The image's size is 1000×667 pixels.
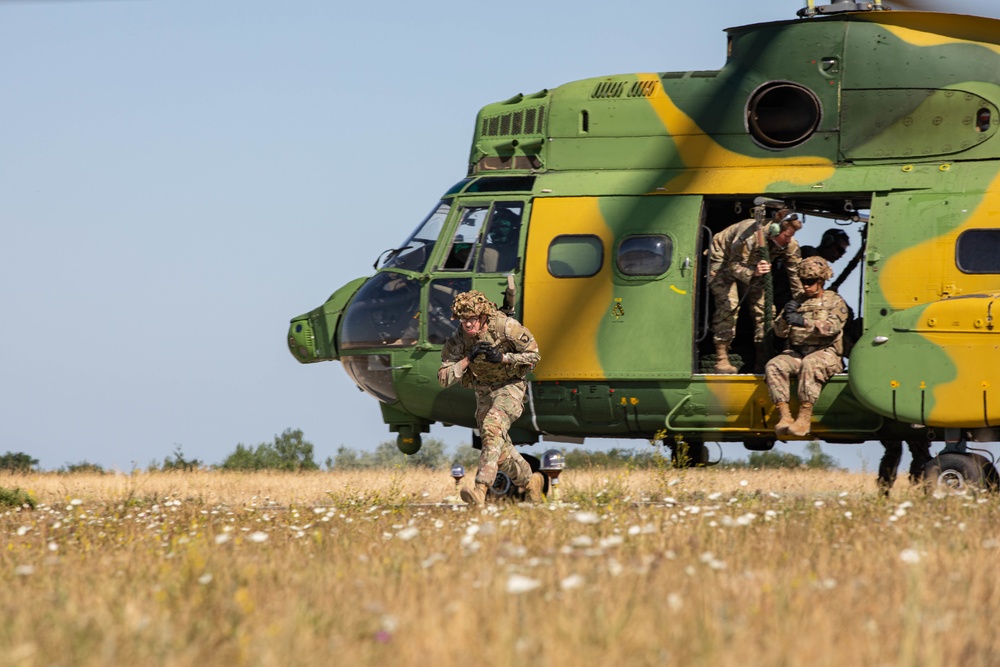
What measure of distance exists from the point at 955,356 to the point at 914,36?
2982 millimetres

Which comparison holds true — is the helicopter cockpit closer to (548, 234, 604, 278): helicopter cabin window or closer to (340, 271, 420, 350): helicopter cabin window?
(340, 271, 420, 350): helicopter cabin window

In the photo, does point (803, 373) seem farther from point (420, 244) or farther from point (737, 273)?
point (420, 244)

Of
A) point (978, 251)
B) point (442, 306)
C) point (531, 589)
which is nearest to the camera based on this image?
point (531, 589)

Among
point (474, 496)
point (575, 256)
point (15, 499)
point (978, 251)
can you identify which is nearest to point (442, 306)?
point (575, 256)

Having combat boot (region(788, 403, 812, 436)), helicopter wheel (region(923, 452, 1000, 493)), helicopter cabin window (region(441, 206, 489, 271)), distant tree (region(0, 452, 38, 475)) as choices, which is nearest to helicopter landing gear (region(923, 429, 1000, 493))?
helicopter wheel (region(923, 452, 1000, 493))

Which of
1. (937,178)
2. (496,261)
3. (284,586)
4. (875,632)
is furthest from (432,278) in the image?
(875,632)

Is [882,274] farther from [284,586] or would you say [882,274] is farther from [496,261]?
[284,586]

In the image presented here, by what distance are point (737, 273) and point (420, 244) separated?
3.09 metres

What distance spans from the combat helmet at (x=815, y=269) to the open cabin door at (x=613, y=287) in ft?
3.20

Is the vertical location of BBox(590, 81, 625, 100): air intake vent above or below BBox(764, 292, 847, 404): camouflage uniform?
above

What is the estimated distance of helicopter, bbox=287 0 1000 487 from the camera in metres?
10.8

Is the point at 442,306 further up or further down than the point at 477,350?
further up

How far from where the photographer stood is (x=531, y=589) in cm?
516

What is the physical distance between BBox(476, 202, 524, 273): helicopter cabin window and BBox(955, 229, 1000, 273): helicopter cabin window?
12.7 feet
